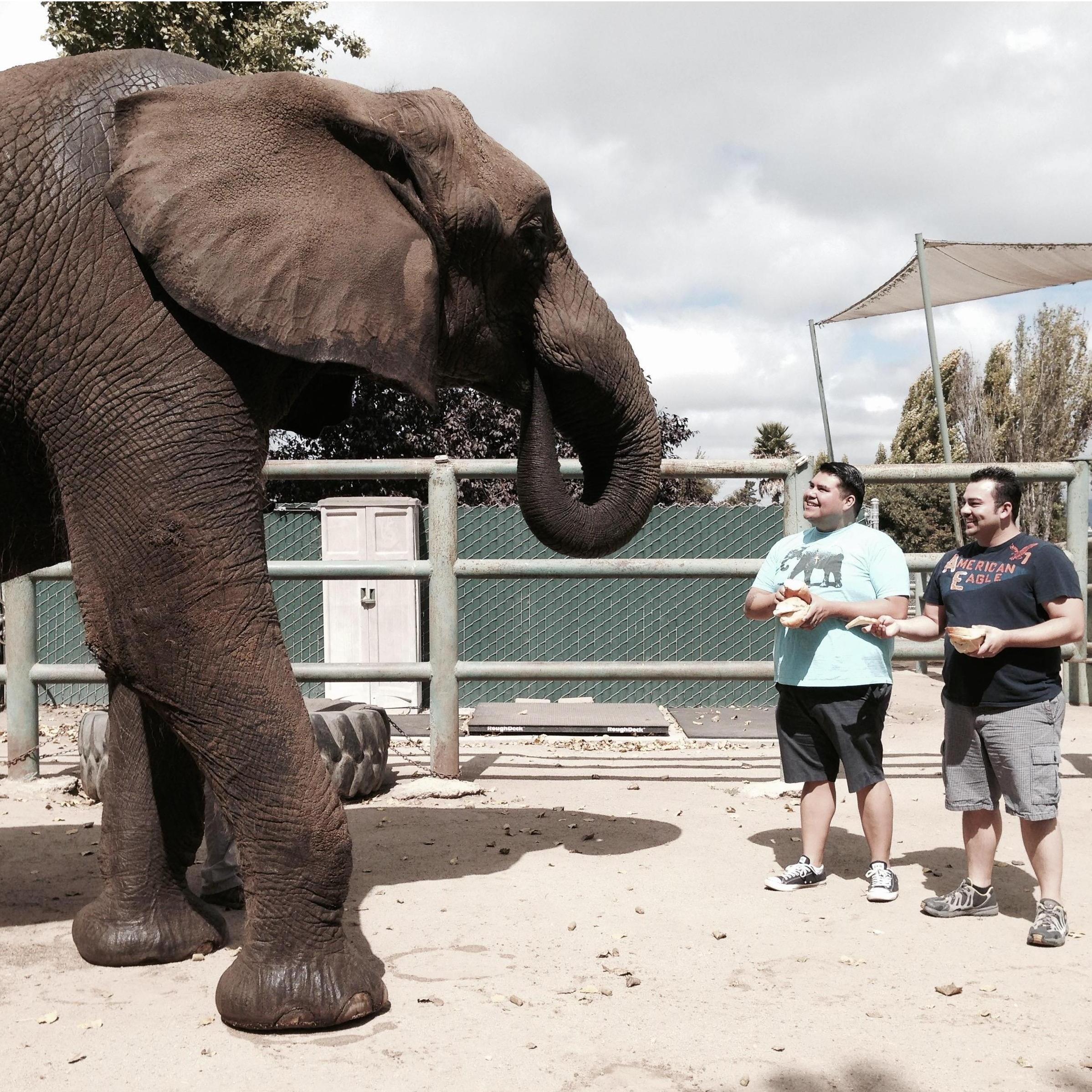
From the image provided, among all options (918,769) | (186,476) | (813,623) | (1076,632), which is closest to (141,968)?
(186,476)

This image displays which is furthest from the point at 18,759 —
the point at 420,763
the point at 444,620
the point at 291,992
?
the point at 291,992

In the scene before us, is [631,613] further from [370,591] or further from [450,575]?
[450,575]

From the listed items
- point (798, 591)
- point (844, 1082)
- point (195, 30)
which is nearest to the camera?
point (844, 1082)

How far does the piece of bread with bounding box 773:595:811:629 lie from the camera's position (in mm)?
4461

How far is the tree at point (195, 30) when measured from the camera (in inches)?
675

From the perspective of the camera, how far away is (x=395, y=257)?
10.9 ft

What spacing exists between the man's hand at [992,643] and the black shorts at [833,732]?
590 mm

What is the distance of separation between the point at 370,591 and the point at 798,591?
659 centimetres

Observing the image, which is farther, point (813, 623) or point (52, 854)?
point (52, 854)

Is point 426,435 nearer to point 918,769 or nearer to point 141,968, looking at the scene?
point 918,769

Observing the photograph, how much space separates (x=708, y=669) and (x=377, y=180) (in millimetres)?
3927

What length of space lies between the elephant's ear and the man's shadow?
290 cm

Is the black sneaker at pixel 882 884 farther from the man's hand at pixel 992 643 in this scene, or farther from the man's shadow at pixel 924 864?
the man's hand at pixel 992 643

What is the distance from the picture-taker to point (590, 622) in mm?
11461
